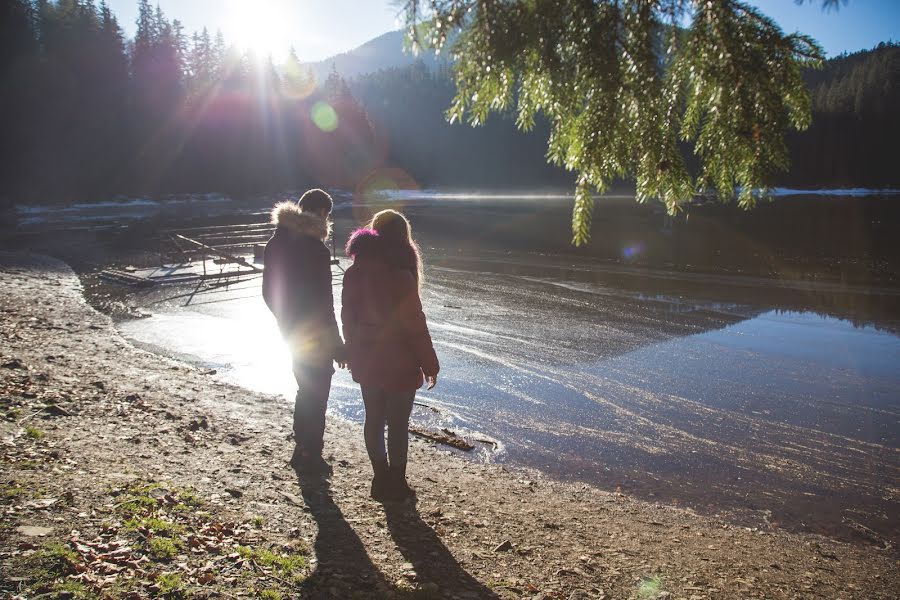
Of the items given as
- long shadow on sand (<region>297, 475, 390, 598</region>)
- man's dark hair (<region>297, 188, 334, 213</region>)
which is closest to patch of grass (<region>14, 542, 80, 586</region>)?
long shadow on sand (<region>297, 475, 390, 598</region>)

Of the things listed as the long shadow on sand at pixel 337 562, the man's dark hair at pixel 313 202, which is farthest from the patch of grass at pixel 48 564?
the man's dark hair at pixel 313 202

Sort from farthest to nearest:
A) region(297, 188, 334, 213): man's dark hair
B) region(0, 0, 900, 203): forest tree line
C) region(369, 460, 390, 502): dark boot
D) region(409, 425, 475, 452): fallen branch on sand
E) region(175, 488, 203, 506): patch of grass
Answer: region(0, 0, 900, 203): forest tree line < region(409, 425, 475, 452): fallen branch on sand < region(297, 188, 334, 213): man's dark hair < region(369, 460, 390, 502): dark boot < region(175, 488, 203, 506): patch of grass

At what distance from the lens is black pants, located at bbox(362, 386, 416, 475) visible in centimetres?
472

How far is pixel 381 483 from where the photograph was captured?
5.19 m

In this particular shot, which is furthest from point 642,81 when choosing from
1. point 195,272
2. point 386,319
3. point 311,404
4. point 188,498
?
point 195,272

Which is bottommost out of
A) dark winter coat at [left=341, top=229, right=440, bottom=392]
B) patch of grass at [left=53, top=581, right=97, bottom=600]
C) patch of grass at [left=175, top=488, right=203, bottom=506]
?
patch of grass at [left=175, top=488, right=203, bottom=506]

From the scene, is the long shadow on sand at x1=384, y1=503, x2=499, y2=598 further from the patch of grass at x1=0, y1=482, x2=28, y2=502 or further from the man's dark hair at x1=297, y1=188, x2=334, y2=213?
the man's dark hair at x1=297, y1=188, x2=334, y2=213

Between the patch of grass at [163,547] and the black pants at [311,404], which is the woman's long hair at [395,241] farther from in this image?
the patch of grass at [163,547]

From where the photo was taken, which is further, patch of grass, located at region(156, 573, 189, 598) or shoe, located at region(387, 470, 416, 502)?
shoe, located at region(387, 470, 416, 502)

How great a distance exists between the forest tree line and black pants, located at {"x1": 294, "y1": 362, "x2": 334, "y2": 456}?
175ft

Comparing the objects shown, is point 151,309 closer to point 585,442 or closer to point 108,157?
point 585,442

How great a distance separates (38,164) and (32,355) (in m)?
72.0

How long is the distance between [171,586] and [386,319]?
2247 millimetres

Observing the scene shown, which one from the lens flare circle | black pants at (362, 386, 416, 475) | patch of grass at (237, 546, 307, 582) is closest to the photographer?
patch of grass at (237, 546, 307, 582)
